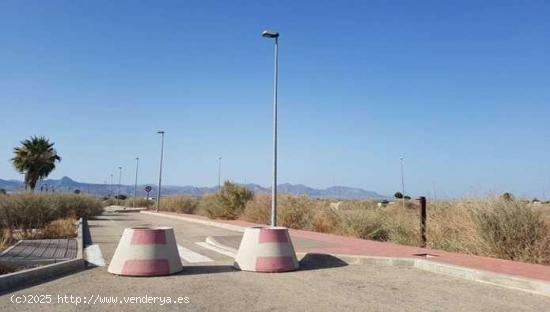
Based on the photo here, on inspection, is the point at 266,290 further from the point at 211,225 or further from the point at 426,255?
the point at 211,225

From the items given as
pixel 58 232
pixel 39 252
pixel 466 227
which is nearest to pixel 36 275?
pixel 39 252

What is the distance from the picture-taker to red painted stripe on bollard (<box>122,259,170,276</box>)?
9.66 meters

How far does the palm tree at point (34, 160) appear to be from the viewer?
52188 mm

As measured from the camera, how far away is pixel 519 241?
11953mm

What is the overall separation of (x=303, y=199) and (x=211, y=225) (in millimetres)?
5192

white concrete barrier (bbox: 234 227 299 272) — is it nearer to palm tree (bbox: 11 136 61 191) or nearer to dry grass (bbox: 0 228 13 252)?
dry grass (bbox: 0 228 13 252)

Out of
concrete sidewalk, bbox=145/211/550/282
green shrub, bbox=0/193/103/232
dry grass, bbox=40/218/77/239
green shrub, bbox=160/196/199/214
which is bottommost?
concrete sidewalk, bbox=145/211/550/282

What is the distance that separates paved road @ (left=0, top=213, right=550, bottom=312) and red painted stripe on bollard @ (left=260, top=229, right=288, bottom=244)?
29.7 inches

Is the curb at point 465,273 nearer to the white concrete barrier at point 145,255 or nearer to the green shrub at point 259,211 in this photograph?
the white concrete barrier at point 145,255

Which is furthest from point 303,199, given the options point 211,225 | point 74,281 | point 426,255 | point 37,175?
point 37,175

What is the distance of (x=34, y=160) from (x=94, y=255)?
144 feet

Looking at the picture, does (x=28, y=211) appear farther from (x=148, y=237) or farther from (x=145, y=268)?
(x=145, y=268)

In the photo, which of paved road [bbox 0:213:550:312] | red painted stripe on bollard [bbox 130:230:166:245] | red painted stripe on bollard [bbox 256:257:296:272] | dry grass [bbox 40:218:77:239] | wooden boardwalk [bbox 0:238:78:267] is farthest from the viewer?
dry grass [bbox 40:218:77:239]

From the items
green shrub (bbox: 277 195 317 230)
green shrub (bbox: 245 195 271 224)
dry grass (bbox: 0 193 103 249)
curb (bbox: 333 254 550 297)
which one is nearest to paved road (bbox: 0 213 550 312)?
curb (bbox: 333 254 550 297)
